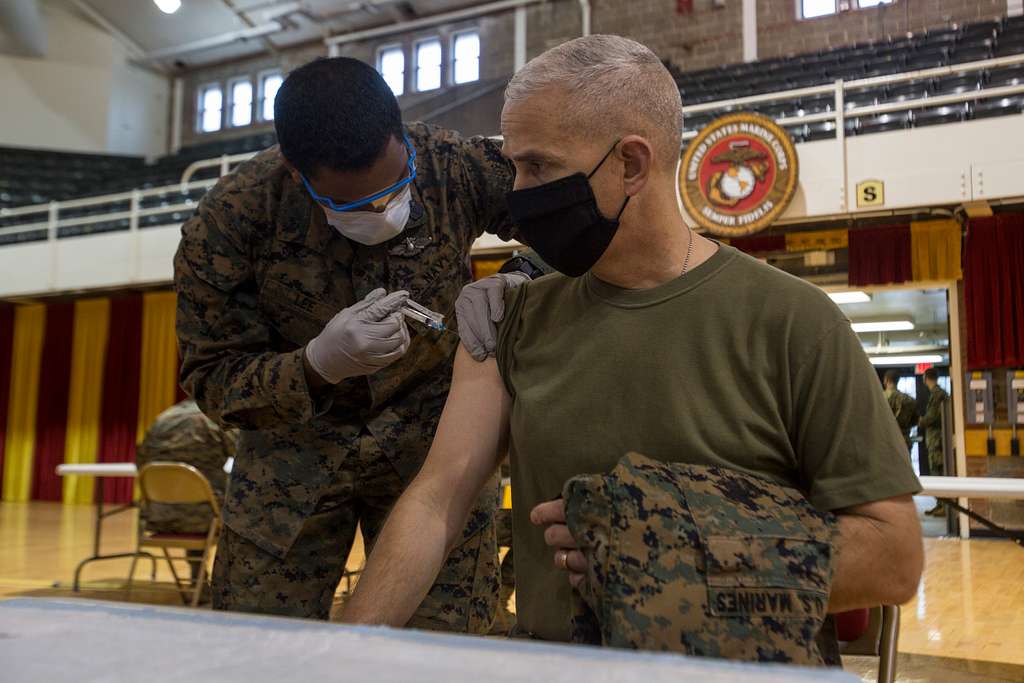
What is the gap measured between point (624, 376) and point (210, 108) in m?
16.2

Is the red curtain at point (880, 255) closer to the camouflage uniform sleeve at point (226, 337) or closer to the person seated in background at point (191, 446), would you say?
the person seated in background at point (191, 446)

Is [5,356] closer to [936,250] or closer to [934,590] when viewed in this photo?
[936,250]

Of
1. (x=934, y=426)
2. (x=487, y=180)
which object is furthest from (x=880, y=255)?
(x=487, y=180)

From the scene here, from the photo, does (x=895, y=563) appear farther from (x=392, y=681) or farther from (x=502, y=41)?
(x=502, y=41)

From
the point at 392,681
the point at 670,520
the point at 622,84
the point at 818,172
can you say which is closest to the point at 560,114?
the point at 622,84

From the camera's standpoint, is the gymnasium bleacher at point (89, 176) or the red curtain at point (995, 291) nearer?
the red curtain at point (995, 291)

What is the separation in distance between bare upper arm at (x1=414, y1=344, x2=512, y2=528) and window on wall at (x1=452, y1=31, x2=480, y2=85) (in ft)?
41.1

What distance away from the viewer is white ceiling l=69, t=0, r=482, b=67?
13547 millimetres

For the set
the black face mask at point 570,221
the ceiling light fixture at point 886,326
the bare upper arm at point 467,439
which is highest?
the ceiling light fixture at point 886,326

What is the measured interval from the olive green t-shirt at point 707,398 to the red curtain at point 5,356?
14.4 meters

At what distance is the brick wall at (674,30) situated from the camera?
9.85 m

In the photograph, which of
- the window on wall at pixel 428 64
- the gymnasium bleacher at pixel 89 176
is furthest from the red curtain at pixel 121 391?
the window on wall at pixel 428 64

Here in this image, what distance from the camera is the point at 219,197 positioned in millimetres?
1501

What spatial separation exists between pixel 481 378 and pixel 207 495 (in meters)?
3.44
